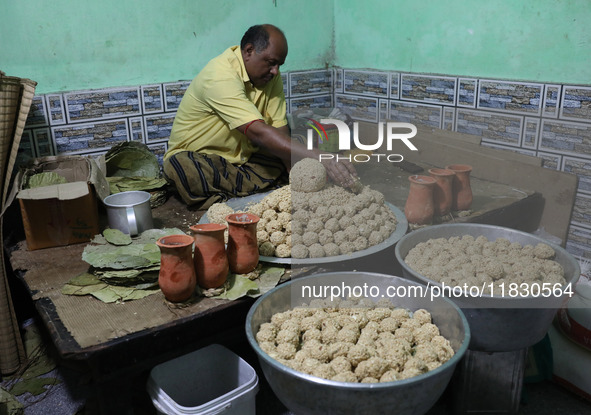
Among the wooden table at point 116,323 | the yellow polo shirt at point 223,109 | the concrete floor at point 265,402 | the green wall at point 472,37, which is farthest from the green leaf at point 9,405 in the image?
the green wall at point 472,37

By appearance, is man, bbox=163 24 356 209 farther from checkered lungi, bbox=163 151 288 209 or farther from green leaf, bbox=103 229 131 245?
green leaf, bbox=103 229 131 245

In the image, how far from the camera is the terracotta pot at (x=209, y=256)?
5.66 ft

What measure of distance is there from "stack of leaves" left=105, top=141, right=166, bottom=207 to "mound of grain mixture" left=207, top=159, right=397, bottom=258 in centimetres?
81

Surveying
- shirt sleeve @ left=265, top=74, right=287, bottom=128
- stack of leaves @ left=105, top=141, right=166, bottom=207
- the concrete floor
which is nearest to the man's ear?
shirt sleeve @ left=265, top=74, right=287, bottom=128

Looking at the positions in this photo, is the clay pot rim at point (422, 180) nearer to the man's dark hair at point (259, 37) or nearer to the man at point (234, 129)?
the man at point (234, 129)

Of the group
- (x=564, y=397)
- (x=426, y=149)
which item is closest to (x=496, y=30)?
(x=426, y=149)

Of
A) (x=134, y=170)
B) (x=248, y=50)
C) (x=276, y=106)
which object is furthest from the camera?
(x=276, y=106)

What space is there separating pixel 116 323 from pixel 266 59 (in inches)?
68.1

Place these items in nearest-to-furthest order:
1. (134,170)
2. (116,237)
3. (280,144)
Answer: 1. (116,237)
2. (280,144)
3. (134,170)

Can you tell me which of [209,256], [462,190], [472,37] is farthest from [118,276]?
[472,37]

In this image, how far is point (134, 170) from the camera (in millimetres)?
3076

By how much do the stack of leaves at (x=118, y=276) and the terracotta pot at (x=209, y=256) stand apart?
23cm

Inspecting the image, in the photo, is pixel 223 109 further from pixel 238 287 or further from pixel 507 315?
pixel 507 315

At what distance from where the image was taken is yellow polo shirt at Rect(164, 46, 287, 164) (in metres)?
2.73
